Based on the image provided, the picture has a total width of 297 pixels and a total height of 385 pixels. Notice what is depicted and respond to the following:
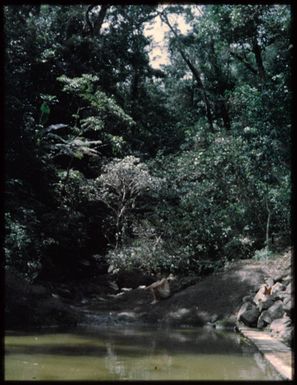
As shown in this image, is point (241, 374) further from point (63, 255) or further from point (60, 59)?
point (60, 59)

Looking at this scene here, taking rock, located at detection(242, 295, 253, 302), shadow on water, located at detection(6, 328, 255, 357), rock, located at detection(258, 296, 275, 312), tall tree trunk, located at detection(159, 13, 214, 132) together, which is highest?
tall tree trunk, located at detection(159, 13, 214, 132)

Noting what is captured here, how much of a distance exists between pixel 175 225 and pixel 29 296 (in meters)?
6.96

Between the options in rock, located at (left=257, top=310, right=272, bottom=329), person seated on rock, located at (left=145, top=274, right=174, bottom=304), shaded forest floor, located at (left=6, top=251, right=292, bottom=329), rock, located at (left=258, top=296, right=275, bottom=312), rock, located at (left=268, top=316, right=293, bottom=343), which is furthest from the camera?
person seated on rock, located at (left=145, top=274, right=174, bottom=304)

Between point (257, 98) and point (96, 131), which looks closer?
point (257, 98)

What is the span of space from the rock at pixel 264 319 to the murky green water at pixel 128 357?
2.02 ft

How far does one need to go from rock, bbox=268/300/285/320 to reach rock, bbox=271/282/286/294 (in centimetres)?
79

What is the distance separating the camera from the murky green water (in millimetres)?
5793

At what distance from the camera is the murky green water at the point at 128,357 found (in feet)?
19.0

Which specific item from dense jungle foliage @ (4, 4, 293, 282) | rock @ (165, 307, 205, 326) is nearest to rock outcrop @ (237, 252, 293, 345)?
rock @ (165, 307, 205, 326)

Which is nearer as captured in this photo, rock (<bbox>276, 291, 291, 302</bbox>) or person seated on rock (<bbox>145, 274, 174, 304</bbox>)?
rock (<bbox>276, 291, 291, 302</bbox>)

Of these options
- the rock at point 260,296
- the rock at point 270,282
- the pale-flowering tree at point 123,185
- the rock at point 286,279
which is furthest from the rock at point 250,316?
the pale-flowering tree at point 123,185

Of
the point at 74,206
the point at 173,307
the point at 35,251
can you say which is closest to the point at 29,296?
the point at 35,251

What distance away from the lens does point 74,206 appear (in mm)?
17547

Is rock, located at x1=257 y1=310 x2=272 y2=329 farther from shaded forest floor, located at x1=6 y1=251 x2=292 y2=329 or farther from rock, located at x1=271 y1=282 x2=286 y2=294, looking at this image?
shaded forest floor, located at x1=6 y1=251 x2=292 y2=329
